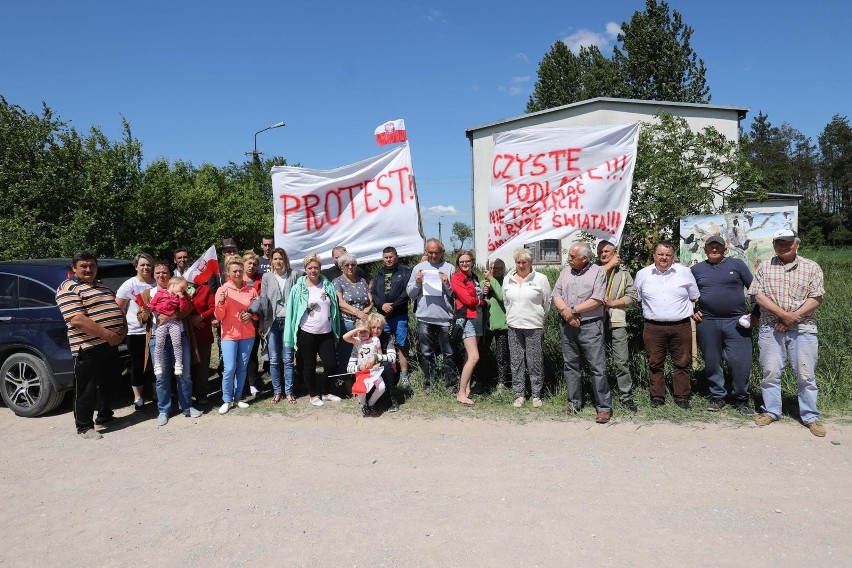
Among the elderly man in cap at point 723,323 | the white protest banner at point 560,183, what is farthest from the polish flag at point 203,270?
the elderly man in cap at point 723,323

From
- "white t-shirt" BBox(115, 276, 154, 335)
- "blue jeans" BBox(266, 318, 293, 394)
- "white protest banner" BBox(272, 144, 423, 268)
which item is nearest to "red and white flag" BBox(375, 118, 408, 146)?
"white protest banner" BBox(272, 144, 423, 268)

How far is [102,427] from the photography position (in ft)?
19.9

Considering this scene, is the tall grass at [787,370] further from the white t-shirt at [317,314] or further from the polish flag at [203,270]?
the polish flag at [203,270]

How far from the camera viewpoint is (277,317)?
22.1 ft

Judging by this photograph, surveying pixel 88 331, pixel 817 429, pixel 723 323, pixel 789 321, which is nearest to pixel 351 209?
pixel 88 331

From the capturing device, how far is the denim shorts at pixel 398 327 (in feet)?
23.2

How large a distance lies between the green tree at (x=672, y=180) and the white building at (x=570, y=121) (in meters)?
10.1

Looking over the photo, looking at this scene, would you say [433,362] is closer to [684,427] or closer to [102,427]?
[684,427]

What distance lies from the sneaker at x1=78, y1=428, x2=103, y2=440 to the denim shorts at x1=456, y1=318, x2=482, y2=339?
3.95 m

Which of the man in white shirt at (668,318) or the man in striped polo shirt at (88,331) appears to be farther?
the man in white shirt at (668,318)

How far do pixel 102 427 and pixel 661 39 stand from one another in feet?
127

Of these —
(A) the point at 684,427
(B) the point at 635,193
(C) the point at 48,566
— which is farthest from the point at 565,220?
(C) the point at 48,566

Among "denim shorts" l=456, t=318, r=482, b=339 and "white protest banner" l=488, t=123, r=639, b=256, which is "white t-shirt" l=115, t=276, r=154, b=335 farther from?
"white protest banner" l=488, t=123, r=639, b=256

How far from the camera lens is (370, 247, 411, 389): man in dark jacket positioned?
6914mm
